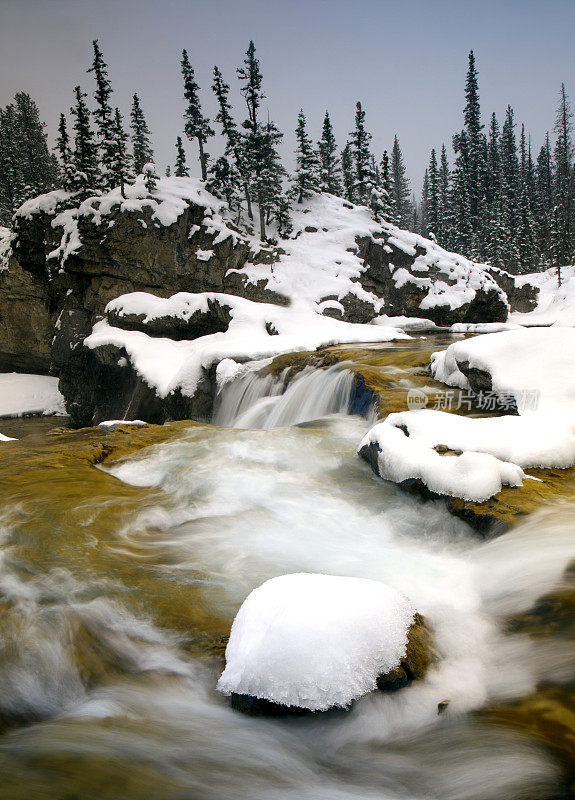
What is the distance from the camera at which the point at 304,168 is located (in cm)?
3325

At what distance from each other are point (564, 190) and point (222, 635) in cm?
5506

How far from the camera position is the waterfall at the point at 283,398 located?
9555 mm

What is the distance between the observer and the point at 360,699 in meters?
2.22

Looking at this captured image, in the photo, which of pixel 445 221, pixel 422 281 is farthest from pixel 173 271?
pixel 445 221

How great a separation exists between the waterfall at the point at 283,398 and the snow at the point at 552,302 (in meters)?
17.1

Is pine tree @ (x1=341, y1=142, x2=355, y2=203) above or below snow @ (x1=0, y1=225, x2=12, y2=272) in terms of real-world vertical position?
above

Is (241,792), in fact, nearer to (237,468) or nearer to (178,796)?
(178,796)

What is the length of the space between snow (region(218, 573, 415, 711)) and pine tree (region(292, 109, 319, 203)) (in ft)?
113

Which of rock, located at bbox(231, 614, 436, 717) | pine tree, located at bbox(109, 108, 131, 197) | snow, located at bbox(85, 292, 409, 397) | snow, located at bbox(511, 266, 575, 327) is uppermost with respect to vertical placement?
pine tree, located at bbox(109, 108, 131, 197)

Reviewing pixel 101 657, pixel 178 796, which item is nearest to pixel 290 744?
pixel 178 796

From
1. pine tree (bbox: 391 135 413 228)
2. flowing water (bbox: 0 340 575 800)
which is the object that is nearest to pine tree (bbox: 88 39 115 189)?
flowing water (bbox: 0 340 575 800)

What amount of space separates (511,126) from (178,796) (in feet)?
247

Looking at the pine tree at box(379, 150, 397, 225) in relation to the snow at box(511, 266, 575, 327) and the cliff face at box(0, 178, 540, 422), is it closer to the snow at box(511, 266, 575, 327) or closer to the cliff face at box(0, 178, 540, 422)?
the cliff face at box(0, 178, 540, 422)

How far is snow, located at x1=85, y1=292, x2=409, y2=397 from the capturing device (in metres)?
14.4
